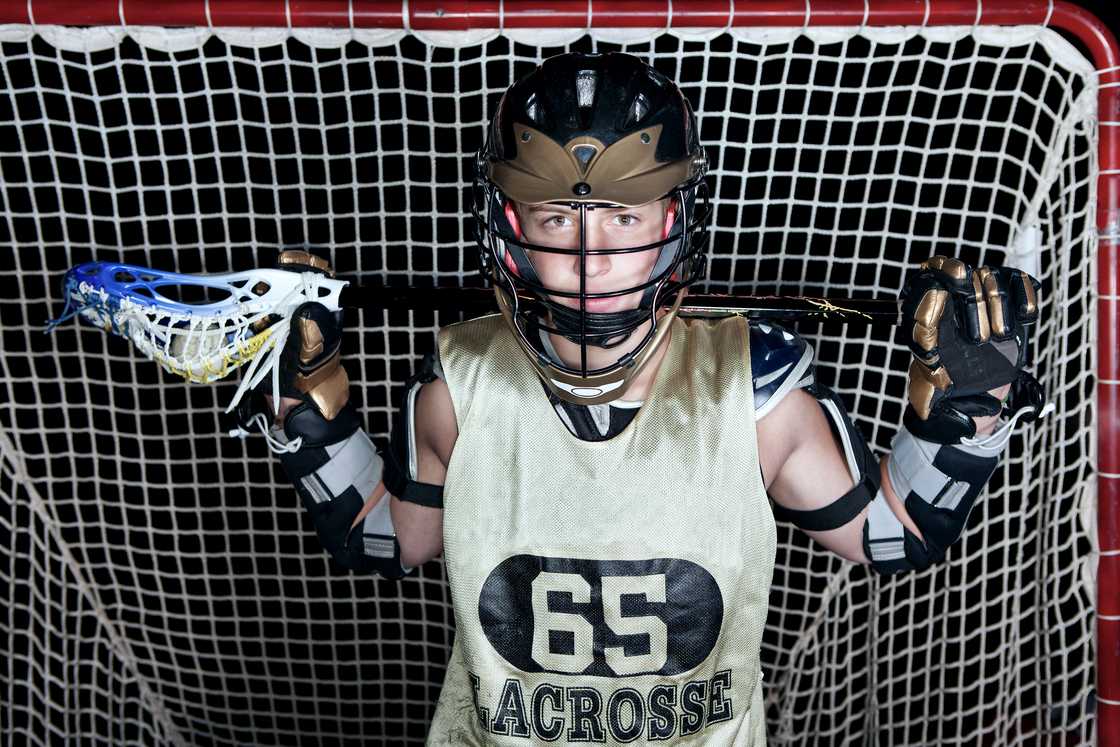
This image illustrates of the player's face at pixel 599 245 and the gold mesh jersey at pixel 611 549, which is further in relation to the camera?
the gold mesh jersey at pixel 611 549

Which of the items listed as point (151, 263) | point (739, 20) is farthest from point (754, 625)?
point (151, 263)

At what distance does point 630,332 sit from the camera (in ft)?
4.92

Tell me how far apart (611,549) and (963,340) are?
0.64m

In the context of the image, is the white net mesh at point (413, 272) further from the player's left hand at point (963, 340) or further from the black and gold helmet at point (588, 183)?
the black and gold helmet at point (588, 183)

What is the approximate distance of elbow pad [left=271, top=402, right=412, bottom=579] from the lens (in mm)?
1716

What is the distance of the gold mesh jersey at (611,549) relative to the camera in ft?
5.21

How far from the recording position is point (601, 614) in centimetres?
162

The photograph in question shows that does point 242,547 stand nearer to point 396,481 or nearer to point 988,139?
point 396,481

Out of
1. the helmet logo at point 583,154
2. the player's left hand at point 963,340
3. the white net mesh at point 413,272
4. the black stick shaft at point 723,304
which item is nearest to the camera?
the helmet logo at point 583,154

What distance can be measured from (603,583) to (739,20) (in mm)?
1022

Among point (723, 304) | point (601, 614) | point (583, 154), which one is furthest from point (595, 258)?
point (601, 614)

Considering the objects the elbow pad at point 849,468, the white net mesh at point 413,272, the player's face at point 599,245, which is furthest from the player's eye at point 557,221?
the white net mesh at point 413,272

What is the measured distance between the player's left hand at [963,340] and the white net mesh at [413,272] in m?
0.40

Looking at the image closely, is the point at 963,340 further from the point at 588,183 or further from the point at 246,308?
the point at 246,308
